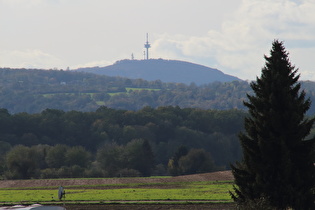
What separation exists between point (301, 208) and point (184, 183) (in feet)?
150

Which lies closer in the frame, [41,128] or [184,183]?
[184,183]

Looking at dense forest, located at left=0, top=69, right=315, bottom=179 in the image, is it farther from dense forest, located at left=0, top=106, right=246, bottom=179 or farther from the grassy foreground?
the grassy foreground

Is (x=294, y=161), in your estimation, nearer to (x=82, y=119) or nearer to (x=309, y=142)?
(x=309, y=142)

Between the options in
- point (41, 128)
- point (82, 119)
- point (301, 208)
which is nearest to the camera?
point (301, 208)

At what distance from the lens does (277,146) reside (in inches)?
1656

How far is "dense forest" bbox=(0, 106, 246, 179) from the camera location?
12600 centimetres

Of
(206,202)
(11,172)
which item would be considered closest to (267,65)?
(206,202)

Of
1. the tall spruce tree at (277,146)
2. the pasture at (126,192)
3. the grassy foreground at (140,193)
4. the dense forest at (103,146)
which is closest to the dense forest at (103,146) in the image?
the dense forest at (103,146)

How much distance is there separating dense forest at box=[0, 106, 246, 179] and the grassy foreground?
1483 inches

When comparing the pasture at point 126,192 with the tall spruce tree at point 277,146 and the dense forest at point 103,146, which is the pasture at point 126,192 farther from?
the dense forest at point 103,146

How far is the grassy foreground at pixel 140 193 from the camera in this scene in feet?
212

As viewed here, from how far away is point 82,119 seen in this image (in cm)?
19188

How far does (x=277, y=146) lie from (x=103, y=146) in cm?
13363

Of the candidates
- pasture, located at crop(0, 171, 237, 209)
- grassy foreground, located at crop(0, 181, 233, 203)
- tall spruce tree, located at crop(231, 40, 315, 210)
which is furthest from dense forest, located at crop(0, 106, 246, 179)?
tall spruce tree, located at crop(231, 40, 315, 210)
